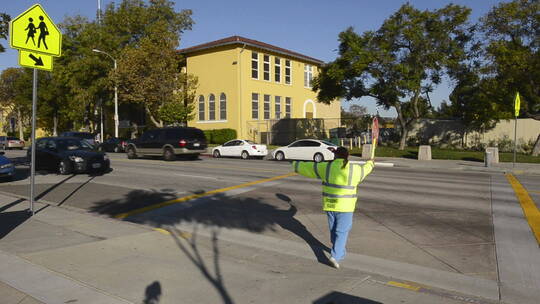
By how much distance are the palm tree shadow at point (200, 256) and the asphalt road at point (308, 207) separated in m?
0.44

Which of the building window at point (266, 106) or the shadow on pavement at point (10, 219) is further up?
the building window at point (266, 106)

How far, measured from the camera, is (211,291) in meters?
4.68

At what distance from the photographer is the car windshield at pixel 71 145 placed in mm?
16625

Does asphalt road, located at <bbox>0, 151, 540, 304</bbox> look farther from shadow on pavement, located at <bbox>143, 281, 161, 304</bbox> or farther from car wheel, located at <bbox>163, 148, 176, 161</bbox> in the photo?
car wheel, located at <bbox>163, 148, 176, 161</bbox>

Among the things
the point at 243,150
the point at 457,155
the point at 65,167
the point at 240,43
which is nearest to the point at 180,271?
the point at 65,167

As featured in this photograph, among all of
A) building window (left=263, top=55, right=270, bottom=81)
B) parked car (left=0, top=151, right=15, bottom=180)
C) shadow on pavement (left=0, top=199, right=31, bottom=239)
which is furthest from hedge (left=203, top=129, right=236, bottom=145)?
shadow on pavement (left=0, top=199, right=31, bottom=239)

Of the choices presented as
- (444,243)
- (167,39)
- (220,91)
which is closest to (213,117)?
(220,91)

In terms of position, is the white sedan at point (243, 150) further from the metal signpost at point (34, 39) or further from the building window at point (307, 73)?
the building window at point (307, 73)

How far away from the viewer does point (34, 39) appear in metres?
8.19

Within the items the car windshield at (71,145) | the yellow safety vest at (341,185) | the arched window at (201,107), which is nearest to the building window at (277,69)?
the arched window at (201,107)

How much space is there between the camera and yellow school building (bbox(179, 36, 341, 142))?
3631 centimetres

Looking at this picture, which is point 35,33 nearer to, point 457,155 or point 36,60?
point 36,60

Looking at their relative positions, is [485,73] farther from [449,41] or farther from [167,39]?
[167,39]

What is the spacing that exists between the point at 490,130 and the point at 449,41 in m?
7.96
